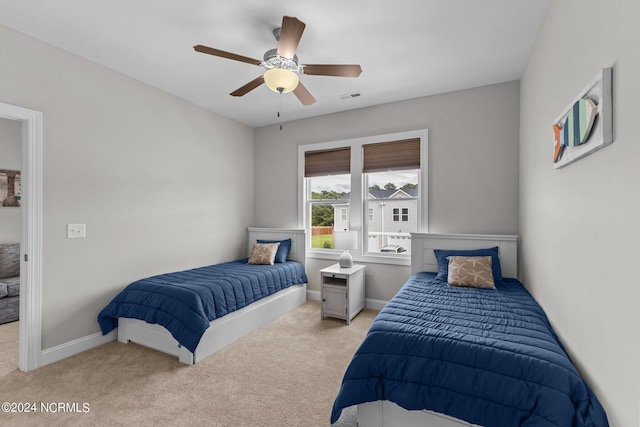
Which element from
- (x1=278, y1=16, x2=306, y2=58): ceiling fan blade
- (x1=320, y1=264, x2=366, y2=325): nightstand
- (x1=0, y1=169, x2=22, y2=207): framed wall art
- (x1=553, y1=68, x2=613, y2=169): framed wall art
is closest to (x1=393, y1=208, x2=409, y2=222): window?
(x1=320, y1=264, x2=366, y2=325): nightstand

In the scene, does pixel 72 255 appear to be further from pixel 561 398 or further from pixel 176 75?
pixel 561 398

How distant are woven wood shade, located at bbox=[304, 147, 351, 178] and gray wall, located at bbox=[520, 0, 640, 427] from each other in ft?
7.76

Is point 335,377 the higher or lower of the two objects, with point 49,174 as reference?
lower

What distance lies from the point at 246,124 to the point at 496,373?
14.8 feet

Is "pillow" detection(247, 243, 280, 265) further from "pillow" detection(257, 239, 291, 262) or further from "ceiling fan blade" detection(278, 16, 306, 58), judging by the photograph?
"ceiling fan blade" detection(278, 16, 306, 58)

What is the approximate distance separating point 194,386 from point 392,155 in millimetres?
3288

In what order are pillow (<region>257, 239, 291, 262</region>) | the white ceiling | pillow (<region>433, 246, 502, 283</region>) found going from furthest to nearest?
pillow (<region>257, 239, 291, 262</region>), pillow (<region>433, 246, 502, 283</region>), the white ceiling

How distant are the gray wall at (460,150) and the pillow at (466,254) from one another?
1.14 ft

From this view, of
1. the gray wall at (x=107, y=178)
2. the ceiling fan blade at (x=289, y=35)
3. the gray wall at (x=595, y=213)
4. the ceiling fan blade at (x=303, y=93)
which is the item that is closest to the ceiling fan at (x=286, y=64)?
the ceiling fan blade at (x=289, y=35)

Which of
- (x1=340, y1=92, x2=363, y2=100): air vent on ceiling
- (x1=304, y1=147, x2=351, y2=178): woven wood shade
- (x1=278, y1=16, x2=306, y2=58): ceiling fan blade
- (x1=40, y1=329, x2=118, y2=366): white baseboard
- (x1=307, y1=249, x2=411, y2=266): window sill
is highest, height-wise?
(x1=340, y1=92, x2=363, y2=100): air vent on ceiling

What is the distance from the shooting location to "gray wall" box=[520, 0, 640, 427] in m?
1.05

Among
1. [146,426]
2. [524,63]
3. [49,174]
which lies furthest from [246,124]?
[146,426]

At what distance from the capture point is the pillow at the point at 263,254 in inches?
159

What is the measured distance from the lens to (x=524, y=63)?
2.90 m
